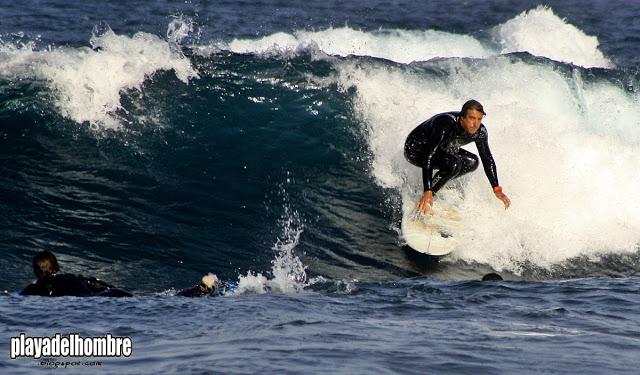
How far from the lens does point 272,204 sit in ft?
37.0

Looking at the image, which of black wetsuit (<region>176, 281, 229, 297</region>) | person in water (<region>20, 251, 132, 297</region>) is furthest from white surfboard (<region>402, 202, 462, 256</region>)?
person in water (<region>20, 251, 132, 297</region>)

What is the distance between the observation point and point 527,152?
479 inches

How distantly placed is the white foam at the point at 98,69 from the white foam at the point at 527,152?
256 cm

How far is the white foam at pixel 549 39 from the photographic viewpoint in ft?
67.2

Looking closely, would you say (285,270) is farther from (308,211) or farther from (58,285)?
(58,285)

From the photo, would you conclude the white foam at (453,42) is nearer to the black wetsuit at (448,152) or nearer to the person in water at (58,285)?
the black wetsuit at (448,152)

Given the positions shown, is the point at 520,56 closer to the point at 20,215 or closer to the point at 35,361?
the point at 20,215

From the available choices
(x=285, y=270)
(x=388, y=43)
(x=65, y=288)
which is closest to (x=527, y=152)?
(x=285, y=270)

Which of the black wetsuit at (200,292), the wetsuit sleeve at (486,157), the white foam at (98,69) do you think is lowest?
the black wetsuit at (200,292)

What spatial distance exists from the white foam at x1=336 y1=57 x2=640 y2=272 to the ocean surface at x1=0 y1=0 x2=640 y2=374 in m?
0.03

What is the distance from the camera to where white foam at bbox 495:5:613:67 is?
20469 millimetres

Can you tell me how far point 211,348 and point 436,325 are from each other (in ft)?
5.68

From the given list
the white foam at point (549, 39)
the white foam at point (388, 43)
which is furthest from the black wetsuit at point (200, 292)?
the white foam at point (549, 39)

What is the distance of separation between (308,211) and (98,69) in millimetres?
3410
